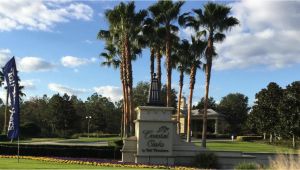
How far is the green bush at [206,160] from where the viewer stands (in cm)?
2628

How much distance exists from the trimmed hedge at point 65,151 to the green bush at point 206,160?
5.87 metres

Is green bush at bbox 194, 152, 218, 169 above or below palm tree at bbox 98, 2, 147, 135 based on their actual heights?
below

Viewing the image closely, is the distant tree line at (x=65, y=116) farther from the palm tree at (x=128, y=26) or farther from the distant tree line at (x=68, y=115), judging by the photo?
the palm tree at (x=128, y=26)

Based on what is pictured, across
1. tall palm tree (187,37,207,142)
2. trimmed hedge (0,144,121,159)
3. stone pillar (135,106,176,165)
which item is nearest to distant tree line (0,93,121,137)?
tall palm tree (187,37,207,142)

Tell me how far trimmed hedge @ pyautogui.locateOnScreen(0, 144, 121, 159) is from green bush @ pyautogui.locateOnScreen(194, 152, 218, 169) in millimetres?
5870

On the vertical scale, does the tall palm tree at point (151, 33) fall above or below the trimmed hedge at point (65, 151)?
above

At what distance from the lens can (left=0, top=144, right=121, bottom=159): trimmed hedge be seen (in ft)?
98.8

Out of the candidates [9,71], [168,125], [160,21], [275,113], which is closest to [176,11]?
[160,21]

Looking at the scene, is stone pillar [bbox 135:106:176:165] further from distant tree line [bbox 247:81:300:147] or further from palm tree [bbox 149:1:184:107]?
distant tree line [bbox 247:81:300:147]

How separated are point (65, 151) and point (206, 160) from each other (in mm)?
9164

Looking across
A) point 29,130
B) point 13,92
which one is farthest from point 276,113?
point 13,92

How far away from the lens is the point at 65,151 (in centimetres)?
3033

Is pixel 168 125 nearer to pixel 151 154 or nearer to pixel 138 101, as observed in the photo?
pixel 151 154

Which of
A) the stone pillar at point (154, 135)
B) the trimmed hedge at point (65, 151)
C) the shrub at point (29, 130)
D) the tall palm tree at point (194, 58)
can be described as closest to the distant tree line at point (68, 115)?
the shrub at point (29, 130)
